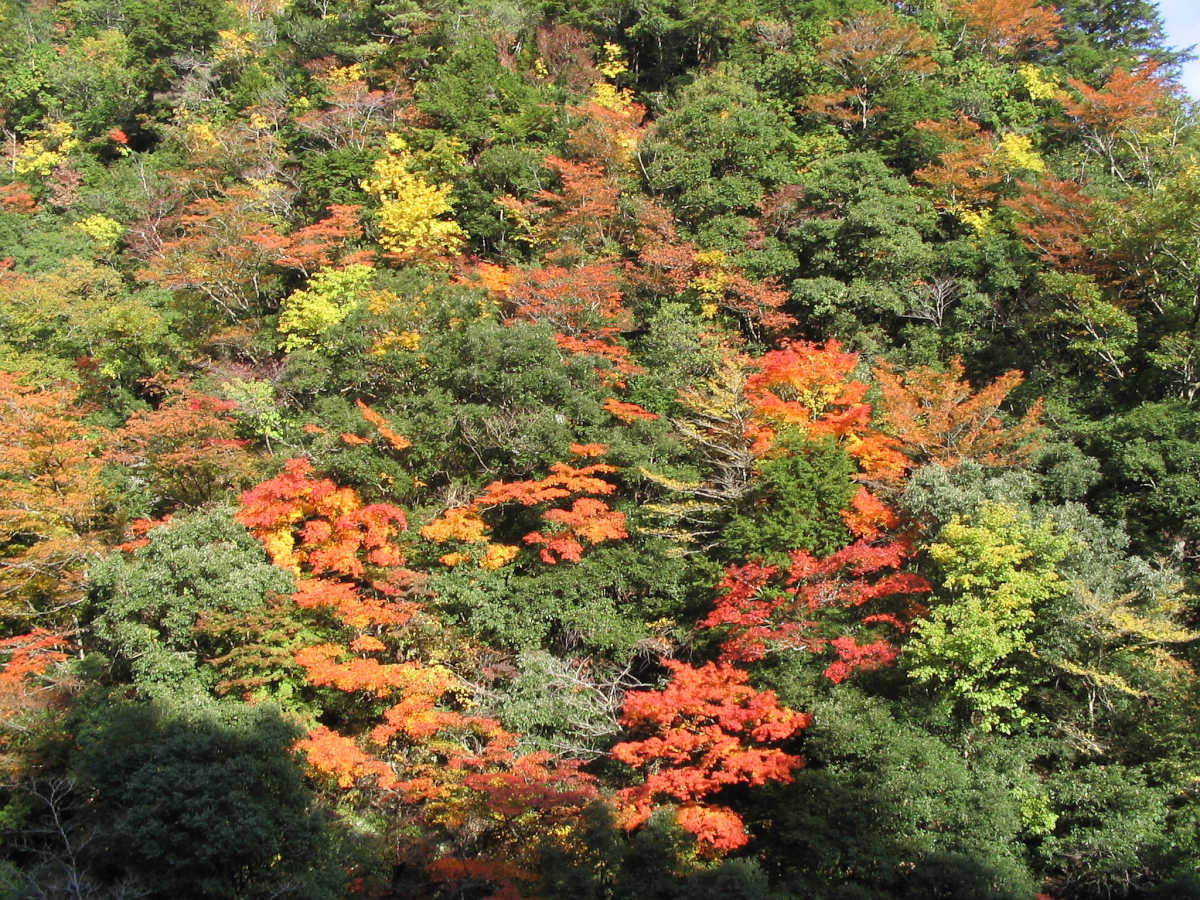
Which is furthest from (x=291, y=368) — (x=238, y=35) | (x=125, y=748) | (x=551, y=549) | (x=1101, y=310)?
(x=238, y=35)

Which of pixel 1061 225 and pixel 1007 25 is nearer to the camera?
pixel 1061 225

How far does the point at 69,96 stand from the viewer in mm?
38625

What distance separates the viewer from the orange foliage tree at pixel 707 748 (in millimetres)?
12227

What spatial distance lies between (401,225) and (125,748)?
17.0 meters

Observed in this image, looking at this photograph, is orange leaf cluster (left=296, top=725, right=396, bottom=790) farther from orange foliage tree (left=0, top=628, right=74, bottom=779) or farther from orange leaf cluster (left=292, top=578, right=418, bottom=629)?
orange foliage tree (left=0, top=628, right=74, bottom=779)

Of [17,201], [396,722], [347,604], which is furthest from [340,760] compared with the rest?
[17,201]

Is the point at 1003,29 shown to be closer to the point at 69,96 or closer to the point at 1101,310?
the point at 1101,310

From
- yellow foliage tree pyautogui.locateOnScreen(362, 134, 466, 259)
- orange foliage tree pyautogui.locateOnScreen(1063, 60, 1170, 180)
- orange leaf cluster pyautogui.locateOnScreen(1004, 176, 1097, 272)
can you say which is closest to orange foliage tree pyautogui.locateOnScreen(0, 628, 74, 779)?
yellow foliage tree pyautogui.locateOnScreen(362, 134, 466, 259)

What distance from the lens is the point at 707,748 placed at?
43.0ft

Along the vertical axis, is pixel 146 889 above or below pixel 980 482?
below

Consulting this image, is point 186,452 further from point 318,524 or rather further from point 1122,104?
point 1122,104

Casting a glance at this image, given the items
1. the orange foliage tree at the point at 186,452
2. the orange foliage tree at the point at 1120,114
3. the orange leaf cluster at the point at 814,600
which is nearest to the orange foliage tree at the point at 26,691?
the orange foliage tree at the point at 186,452

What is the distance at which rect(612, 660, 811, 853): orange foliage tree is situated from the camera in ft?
40.1

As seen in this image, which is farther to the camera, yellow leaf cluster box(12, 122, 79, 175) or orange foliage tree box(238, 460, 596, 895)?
yellow leaf cluster box(12, 122, 79, 175)
